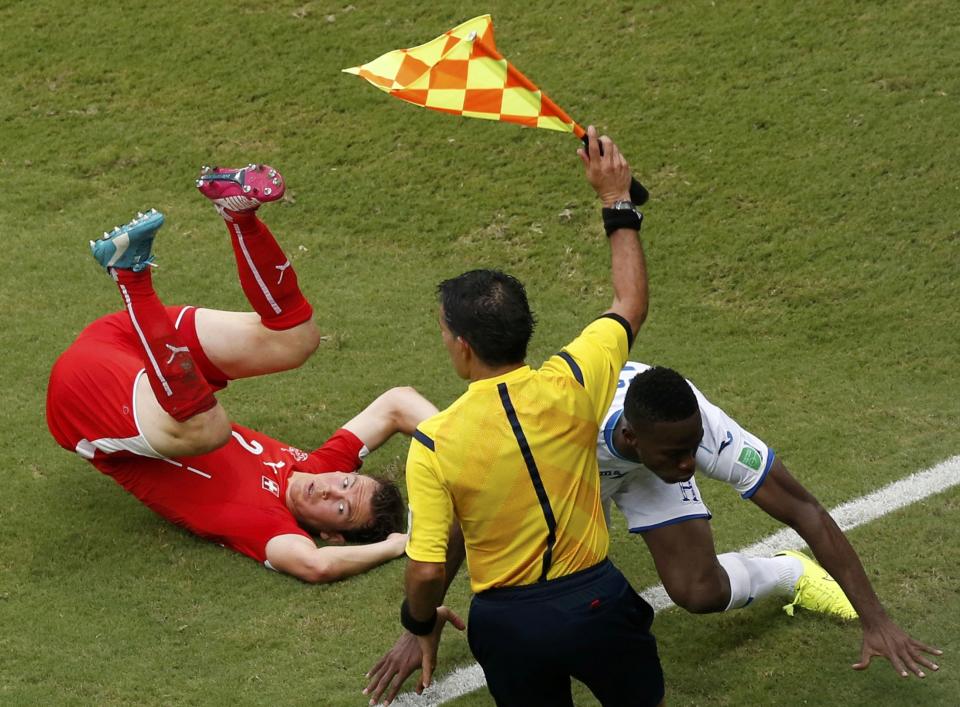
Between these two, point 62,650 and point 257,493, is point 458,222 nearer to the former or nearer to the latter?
point 257,493

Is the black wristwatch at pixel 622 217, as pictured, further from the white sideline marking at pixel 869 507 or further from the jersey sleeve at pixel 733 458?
the white sideline marking at pixel 869 507

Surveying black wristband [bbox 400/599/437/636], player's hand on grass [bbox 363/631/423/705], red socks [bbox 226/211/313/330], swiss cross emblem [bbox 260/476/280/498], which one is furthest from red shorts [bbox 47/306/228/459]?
black wristband [bbox 400/599/437/636]

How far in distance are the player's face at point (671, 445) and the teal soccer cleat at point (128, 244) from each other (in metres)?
2.47

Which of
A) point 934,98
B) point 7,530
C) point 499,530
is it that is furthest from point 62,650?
point 934,98

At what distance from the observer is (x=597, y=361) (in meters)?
4.02

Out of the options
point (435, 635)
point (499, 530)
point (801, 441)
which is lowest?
point (801, 441)

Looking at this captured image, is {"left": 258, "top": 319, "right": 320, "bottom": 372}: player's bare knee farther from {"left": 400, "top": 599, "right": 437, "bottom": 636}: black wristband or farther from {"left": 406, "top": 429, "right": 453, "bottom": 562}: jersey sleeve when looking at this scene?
{"left": 406, "top": 429, "right": 453, "bottom": 562}: jersey sleeve

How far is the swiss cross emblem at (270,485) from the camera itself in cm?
618

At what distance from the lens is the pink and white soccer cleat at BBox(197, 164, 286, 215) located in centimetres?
577

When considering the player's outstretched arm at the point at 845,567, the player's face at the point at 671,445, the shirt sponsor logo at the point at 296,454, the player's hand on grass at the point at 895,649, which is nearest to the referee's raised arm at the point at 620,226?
the player's face at the point at 671,445

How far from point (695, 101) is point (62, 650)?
6.37 meters

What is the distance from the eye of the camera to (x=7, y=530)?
20.2 feet

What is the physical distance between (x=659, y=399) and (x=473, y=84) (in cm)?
136

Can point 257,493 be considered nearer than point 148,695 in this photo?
No
